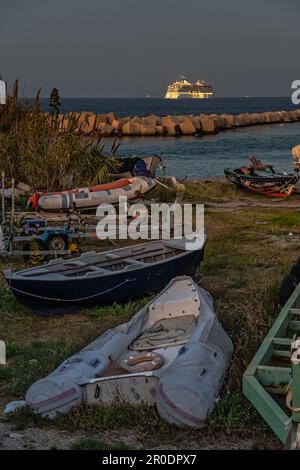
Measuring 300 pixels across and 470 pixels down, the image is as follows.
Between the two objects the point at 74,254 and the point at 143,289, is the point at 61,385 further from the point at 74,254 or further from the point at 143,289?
the point at 74,254

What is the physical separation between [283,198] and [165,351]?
14937mm

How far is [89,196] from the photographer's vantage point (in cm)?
1645

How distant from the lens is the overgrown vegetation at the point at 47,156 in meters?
18.0

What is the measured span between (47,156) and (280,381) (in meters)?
12.7

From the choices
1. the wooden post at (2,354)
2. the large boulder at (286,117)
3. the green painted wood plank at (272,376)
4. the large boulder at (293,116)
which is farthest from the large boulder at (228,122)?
the green painted wood plank at (272,376)

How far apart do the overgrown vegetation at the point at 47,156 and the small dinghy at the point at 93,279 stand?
737cm

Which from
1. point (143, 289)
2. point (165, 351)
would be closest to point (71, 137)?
point (143, 289)

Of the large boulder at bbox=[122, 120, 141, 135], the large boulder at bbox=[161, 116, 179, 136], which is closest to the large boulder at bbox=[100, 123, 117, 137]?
the large boulder at bbox=[122, 120, 141, 135]

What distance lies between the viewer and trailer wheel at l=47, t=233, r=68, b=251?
12742 mm

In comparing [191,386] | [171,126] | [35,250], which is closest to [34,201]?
[35,250]

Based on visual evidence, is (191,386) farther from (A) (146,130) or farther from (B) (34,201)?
(A) (146,130)

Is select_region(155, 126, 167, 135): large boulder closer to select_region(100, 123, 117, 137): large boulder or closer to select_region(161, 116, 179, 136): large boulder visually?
select_region(161, 116, 179, 136): large boulder

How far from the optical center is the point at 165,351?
763 cm
